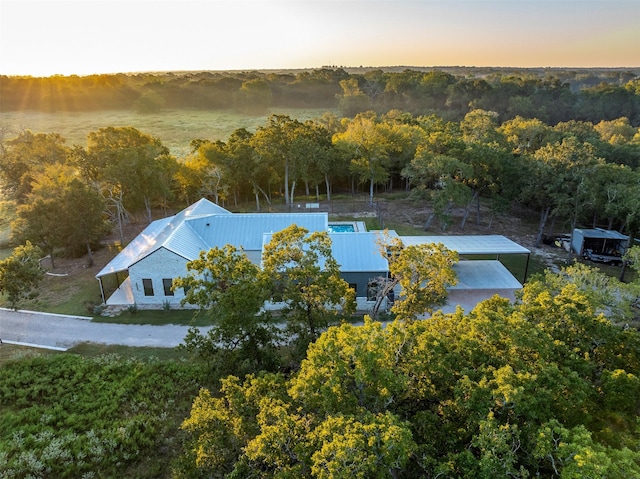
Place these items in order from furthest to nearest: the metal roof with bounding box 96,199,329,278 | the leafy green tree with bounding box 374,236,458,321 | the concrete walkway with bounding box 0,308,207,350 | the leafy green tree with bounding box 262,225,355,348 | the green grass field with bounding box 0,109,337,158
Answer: the green grass field with bounding box 0,109,337,158
the metal roof with bounding box 96,199,329,278
the concrete walkway with bounding box 0,308,207,350
the leafy green tree with bounding box 374,236,458,321
the leafy green tree with bounding box 262,225,355,348

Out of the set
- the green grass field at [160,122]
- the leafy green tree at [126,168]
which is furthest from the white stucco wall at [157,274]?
the green grass field at [160,122]

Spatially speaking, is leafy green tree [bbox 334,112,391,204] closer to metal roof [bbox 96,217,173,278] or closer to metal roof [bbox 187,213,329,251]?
metal roof [bbox 187,213,329,251]

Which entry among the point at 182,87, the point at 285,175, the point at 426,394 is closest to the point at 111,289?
the point at 285,175

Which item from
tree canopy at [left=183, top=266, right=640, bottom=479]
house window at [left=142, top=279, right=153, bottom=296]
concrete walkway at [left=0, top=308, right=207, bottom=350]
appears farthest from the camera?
house window at [left=142, top=279, right=153, bottom=296]

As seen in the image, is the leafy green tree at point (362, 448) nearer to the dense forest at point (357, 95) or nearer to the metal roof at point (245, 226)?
the metal roof at point (245, 226)

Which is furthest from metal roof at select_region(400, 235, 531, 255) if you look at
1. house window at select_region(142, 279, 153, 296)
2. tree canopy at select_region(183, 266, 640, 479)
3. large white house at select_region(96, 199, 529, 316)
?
house window at select_region(142, 279, 153, 296)

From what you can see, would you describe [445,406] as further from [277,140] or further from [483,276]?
[277,140]
